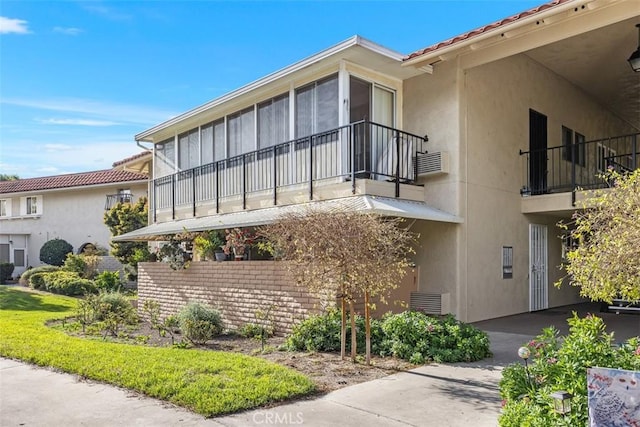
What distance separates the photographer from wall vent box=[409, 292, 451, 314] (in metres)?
11.9

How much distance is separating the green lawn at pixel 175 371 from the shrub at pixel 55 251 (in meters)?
21.2

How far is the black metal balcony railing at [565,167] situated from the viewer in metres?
14.1

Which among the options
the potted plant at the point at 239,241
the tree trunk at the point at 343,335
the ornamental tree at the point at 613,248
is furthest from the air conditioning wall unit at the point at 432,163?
the ornamental tree at the point at 613,248

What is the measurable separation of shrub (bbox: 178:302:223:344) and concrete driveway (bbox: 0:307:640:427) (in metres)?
2.90

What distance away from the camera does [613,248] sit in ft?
15.5

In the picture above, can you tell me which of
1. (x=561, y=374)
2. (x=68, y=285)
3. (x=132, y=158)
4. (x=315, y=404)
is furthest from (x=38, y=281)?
(x=561, y=374)

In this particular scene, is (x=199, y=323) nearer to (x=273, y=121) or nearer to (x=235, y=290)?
(x=235, y=290)

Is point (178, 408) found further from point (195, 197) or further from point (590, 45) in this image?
point (590, 45)

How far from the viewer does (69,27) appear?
38.9ft

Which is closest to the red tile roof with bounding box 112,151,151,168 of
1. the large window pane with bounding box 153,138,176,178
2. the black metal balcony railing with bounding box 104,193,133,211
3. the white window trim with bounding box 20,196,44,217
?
the large window pane with bounding box 153,138,176,178

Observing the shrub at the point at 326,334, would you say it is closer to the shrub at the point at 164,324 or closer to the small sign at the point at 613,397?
the shrub at the point at 164,324

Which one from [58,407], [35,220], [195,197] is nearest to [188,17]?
[195,197]

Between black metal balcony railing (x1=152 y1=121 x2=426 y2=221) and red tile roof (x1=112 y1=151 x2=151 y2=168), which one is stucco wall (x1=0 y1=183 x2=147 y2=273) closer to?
red tile roof (x1=112 y1=151 x2=151 y2=168)

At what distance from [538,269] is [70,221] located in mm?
28978
